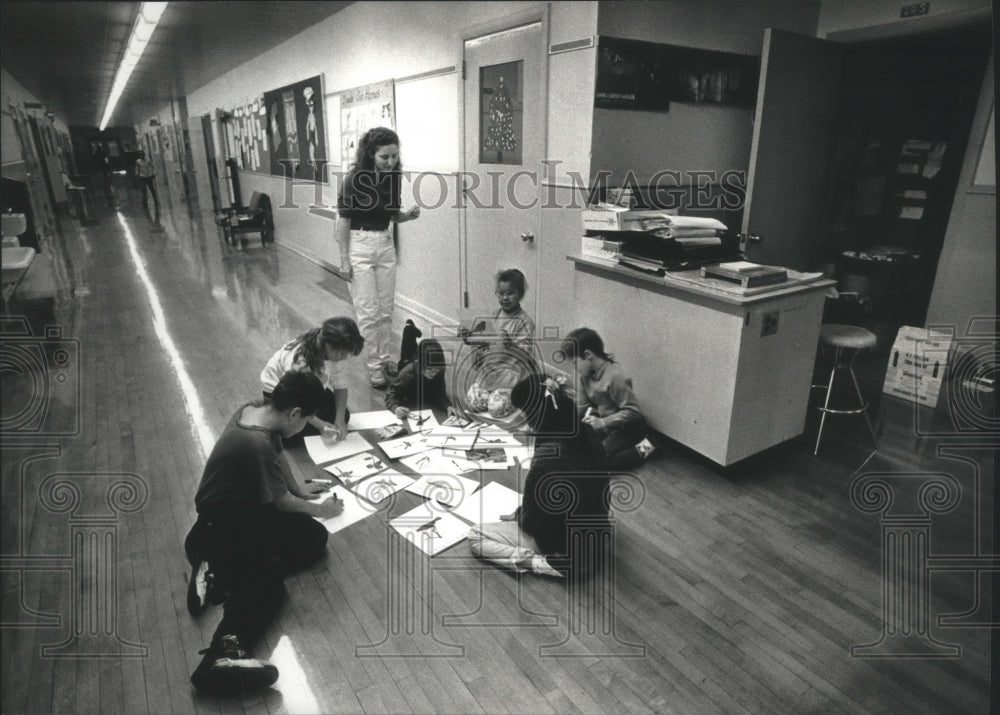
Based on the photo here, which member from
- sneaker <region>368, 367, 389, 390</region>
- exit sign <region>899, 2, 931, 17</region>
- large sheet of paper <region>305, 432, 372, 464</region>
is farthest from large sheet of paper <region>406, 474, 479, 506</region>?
exit sign <region>899, 2, 931, 17</region>

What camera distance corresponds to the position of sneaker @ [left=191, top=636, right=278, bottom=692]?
1.67m

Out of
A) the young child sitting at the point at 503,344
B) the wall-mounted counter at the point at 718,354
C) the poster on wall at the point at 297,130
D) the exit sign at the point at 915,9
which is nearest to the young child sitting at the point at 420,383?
the young child sitting at the point at 503,344

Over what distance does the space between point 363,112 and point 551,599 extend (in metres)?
4.72

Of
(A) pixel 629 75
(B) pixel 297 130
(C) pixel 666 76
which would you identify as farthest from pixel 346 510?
(B) pixel 297 130

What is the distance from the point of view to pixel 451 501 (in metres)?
2.55

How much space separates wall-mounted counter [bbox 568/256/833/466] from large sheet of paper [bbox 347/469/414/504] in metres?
1.27

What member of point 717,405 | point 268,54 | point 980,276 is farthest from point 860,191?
point 268,54

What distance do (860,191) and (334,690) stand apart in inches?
181

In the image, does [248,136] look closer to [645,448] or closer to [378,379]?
[378,379]

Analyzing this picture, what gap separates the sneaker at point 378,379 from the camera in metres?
3.75

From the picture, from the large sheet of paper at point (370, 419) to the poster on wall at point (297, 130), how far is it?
4.05 m

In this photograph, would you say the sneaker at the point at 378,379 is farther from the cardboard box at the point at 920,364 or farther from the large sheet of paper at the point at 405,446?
the cardboard box at the point at 920,364

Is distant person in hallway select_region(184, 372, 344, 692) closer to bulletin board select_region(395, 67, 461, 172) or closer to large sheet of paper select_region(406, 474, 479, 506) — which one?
large sheet of paper select_region(406, 474, 479, 506)

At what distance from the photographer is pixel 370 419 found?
329 centimetres
